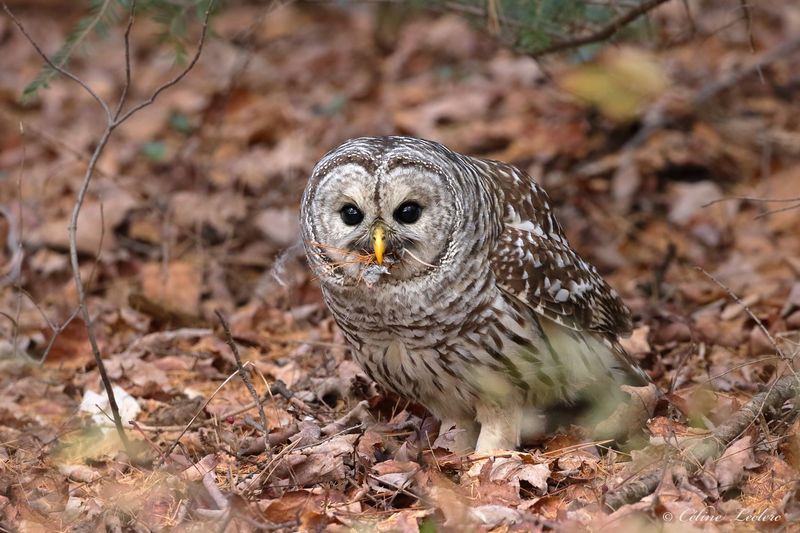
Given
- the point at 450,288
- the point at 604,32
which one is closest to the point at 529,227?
the point at 450,288

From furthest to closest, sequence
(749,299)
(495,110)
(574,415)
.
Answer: (495,110) < (749,299) < (574,415)

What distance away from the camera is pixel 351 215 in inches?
177

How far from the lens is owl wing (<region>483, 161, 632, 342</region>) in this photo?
4770mm

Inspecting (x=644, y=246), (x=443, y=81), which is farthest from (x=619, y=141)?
(x=443, y=81)

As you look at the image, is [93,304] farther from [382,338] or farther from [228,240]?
[382,338]

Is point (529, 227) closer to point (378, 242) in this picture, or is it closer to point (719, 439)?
point (378, 242)

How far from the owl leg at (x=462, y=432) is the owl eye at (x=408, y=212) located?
3.56ft

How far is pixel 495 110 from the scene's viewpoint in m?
9.90

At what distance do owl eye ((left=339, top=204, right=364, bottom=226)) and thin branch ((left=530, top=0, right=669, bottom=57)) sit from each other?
2.12 m

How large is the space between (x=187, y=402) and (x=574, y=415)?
1.94m

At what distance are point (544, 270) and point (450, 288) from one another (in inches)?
20.4

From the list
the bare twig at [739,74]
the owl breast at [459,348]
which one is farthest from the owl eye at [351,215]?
the bare twig at [739,74]

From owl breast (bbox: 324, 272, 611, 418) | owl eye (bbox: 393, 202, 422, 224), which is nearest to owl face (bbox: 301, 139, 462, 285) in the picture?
owl eye (bbox: 393, 202, 422, 224)

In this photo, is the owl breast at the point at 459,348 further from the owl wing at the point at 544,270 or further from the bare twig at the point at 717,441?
the bare twig at the point at 717,441
